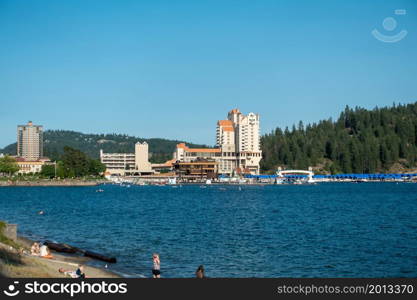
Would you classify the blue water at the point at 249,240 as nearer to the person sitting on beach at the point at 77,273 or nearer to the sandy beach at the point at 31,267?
the sandy beach at the point at 31,267

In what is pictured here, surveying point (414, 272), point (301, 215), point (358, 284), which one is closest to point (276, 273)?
point (414, 272)

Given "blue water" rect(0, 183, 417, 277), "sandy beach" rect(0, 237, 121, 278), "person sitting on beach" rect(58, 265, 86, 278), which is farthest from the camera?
"blue water" rect(0, 183, 417, 277)

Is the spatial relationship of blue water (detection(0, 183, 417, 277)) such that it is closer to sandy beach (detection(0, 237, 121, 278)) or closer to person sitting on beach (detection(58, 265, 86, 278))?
sandy beach (detection(0, 237, 121, 278))

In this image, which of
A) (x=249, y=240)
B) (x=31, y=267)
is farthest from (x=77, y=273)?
(x=249, y=240)

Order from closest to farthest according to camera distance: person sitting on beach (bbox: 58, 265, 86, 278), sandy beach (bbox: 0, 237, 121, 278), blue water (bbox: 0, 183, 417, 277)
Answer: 1. sandy beach (bbox: 0, 237, 121, 278)
2. person sitting on beach (bbox: 58, 265, 86, 278)
3. blue water (bbox: 0, 183, 417, 277)

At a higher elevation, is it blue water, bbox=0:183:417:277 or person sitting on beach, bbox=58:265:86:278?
person sitting on beach, bbox=58:265:86:278

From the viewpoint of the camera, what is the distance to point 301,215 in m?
81.9

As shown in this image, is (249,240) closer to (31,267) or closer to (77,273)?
(77,273)

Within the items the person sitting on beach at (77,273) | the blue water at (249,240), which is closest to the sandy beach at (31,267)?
the person sitting on beach at (77,273)

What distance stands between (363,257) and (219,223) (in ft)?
98.0

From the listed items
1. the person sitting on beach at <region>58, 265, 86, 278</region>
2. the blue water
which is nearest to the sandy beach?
the person sitting on beach at <region>58, 265, 86, 278</region>

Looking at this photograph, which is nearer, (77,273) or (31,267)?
(77,273)

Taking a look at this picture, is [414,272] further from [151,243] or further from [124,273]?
[151,243]

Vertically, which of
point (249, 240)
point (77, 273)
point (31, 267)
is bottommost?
point (249, 240)
